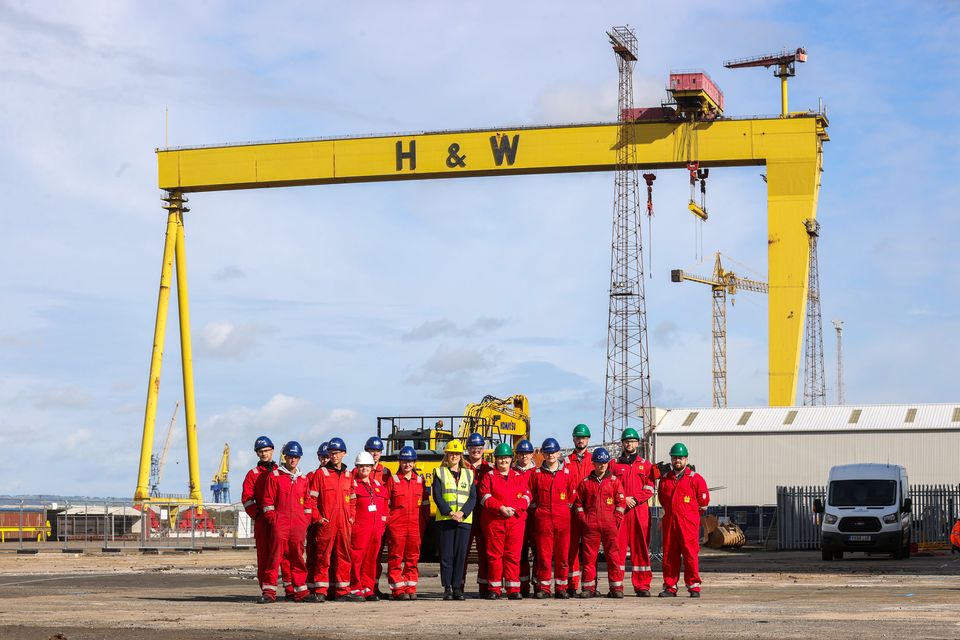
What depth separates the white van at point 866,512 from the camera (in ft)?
94.8

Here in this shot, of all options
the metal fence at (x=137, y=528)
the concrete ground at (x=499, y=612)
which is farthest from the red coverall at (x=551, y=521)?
the metal fence at (x=137, y=528)

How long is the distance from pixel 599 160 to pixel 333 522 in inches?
1089

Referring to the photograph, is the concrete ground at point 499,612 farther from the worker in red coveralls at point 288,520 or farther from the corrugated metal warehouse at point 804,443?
the corrugated metal warehouse at point 804,443

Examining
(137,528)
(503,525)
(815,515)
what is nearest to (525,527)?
(503,525)

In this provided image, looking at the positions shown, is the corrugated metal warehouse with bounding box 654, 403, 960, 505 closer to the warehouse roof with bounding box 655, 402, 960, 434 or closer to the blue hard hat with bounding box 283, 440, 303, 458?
the warehouse roof with bounding box 655, 402, 960, 434

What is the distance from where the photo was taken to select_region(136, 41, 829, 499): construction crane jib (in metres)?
40.3

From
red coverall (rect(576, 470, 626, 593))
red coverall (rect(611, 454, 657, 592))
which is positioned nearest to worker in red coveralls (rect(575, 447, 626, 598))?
red coverall (rect(576, 470, 626, 593))

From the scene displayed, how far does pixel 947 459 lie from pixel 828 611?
33223 mm

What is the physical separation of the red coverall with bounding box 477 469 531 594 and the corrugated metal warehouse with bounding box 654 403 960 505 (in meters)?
31.3

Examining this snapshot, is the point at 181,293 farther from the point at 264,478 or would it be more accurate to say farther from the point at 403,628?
the point at 403,628

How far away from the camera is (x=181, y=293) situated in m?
47.7

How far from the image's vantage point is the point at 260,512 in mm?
14750

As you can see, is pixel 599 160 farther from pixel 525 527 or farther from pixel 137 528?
pixel 525 527

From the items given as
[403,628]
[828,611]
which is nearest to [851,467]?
[828,611]
